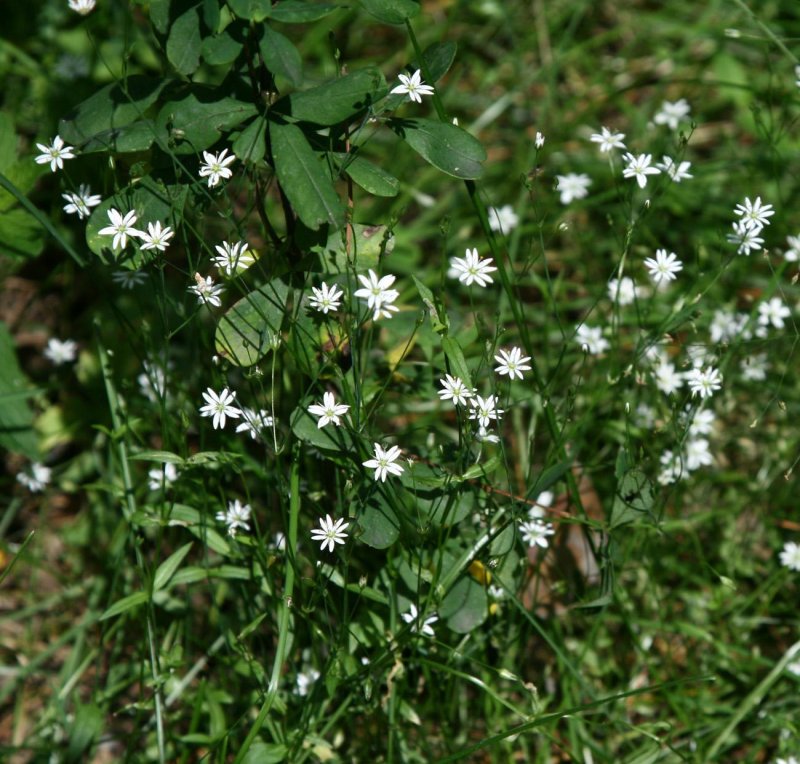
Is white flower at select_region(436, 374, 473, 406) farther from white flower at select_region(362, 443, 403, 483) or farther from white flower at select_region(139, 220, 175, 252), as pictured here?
white flower at select_region(139, 220, 175, 252)

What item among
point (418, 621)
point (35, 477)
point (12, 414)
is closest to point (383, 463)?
point (418, 621)

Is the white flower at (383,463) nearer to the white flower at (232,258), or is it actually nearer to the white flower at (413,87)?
the white flower at (232,258)

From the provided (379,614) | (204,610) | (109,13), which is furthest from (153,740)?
(109,13)

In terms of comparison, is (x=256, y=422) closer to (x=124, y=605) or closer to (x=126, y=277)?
(x=124, y=605)

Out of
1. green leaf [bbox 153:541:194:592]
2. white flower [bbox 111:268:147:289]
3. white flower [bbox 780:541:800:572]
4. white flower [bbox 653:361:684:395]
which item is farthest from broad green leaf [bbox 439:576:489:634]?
white flower [bbox 111:268:147:289]

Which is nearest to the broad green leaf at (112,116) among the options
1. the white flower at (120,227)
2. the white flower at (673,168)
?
the white flower at (120,227)

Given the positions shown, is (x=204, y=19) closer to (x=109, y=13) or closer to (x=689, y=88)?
(x=109, y=13)
